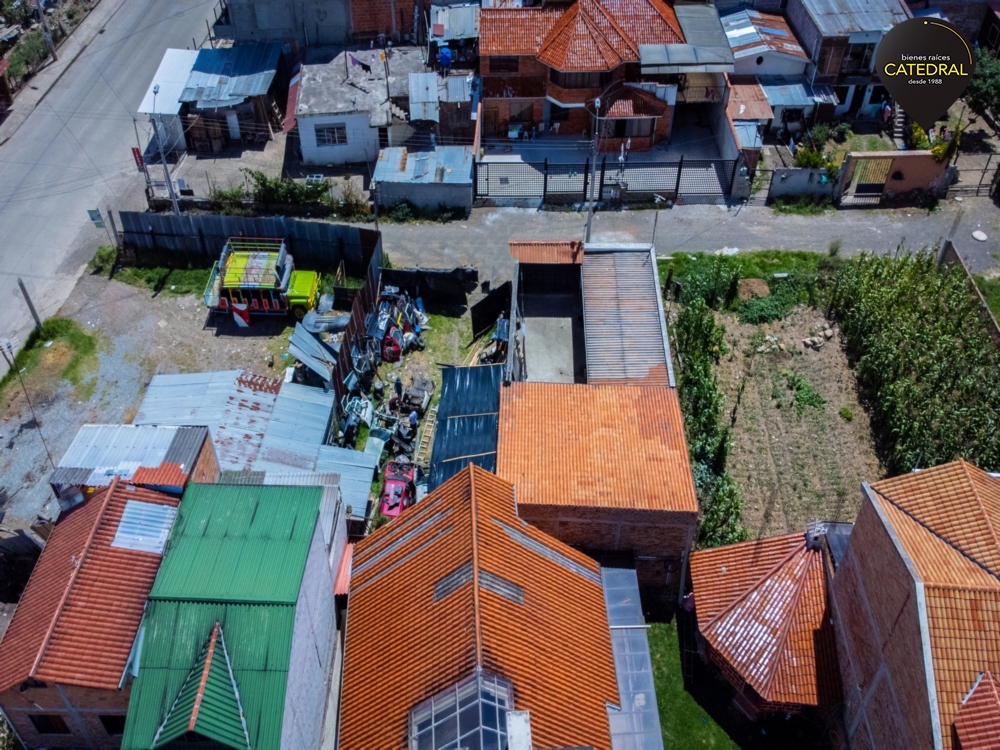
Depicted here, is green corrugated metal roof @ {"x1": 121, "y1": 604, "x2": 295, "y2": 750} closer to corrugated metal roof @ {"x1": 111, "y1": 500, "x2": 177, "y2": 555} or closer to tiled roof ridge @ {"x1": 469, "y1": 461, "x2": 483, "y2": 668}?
corrugated metal roof @ {"x1": 111, "y1": 500, "x2": 177, "y2": 555}

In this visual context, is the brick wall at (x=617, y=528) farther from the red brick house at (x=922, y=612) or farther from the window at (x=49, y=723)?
the window at (x=49, y=723)

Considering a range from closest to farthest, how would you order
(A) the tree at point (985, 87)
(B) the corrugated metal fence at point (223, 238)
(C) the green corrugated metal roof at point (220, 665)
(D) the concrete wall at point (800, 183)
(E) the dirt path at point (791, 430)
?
(C) the green corrugated metal roof at point (220, 665), (E) the dirt path at point (791, 430), (B) the corrugated metal fence at point (223, 238), (D) the concrete wall at point (800, 183), (A) the tree at point (985, 87)

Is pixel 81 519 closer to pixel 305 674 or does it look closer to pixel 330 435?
pixel 305 674

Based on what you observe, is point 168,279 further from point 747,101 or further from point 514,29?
point 747,101

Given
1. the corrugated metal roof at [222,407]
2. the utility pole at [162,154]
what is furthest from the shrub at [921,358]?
the utility pole at [162,154]

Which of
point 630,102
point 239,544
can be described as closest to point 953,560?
point 239,544

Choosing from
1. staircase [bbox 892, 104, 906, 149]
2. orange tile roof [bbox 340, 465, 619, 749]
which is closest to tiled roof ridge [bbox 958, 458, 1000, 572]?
orange tile roof [bbox 340, 465, 619, 749]
